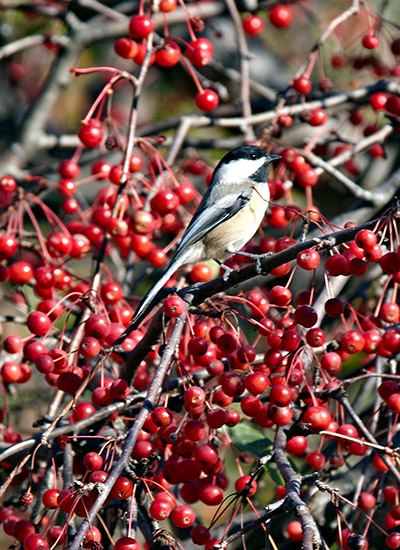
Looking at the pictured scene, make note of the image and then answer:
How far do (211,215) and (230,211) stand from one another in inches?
5.2

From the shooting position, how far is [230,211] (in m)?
3.40

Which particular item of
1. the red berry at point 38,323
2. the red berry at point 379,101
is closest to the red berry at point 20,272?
the red berry at point 38,323

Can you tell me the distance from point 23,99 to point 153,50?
161 inches

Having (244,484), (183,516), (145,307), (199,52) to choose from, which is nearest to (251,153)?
(199,52)

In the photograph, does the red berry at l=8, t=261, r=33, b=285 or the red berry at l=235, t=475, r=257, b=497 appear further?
the red berry at l=8, t=261, r=33, b=285

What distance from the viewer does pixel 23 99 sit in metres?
6.78

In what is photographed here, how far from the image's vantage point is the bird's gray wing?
3178 millimetres

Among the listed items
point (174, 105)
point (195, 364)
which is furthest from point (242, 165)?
point (174, 105)

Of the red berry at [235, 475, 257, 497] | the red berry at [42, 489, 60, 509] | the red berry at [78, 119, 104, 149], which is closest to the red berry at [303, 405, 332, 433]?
A: the red berry at [235, 475, 257, 497]

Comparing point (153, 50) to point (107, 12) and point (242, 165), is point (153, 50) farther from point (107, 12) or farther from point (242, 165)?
point (107, 12)

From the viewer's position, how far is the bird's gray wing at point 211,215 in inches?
125

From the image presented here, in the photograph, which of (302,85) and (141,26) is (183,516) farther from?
(302,85)

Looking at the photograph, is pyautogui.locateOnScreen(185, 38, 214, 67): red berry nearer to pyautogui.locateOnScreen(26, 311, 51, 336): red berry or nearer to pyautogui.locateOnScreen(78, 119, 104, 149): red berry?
pyautogui.locateOnScreen(78, 119, 104, 149): red berry

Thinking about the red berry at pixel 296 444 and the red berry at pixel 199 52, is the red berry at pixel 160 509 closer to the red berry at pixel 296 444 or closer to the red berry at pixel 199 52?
the red berry at pixel 296 444
